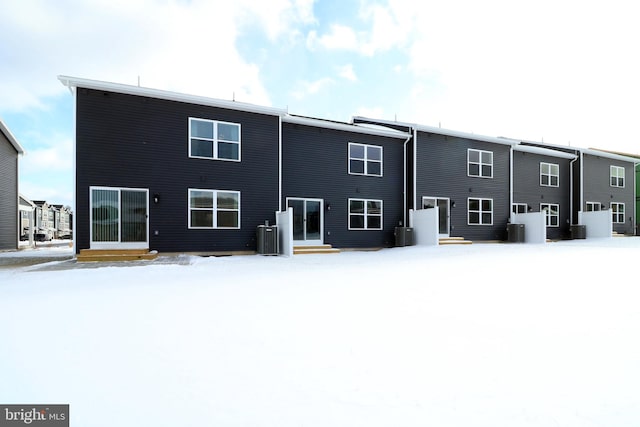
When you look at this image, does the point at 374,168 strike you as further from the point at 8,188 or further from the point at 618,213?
the point at 618,213

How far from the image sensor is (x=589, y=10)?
12.2 metres

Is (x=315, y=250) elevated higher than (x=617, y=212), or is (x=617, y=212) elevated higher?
(x=617, y=212)

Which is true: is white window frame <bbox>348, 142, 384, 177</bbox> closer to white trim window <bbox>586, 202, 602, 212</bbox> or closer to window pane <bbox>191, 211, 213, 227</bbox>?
window pane <bbox>191, 211, 213, 227</bbox>

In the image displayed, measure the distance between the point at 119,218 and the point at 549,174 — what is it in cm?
2300

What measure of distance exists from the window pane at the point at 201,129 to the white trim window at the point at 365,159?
20.3ft

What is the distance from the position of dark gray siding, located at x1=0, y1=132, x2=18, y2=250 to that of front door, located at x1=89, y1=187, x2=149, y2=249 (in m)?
9.91

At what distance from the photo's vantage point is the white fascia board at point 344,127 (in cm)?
1352

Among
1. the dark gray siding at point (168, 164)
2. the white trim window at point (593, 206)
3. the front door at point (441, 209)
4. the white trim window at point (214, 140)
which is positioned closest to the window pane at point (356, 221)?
the front door at point (441, 209)

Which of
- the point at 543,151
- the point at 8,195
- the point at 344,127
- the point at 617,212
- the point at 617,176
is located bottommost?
the point at 617,212

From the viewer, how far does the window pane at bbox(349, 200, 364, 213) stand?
14734 mm

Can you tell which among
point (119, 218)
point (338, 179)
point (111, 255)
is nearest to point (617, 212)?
point (338, 179)

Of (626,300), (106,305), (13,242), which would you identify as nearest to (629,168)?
(626,300)

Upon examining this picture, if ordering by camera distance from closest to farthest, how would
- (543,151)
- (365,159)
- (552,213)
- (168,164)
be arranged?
(168,164)
(365,159)
(543,151)
(552,213)

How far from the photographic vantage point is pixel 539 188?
19.4m
